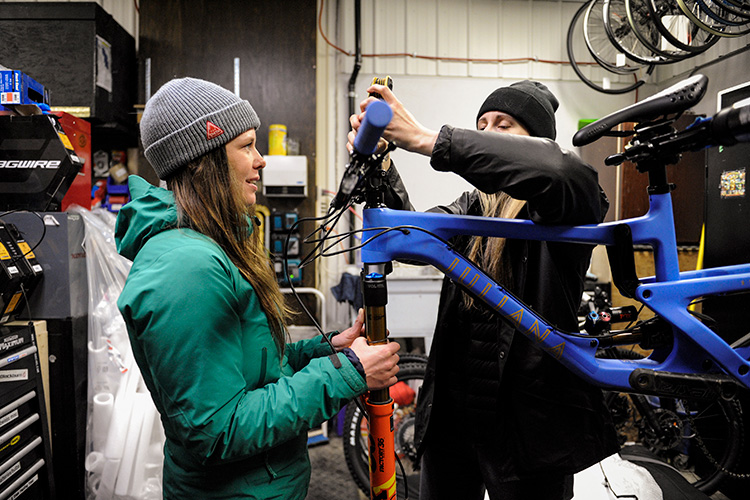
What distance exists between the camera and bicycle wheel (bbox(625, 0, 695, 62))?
326 cm

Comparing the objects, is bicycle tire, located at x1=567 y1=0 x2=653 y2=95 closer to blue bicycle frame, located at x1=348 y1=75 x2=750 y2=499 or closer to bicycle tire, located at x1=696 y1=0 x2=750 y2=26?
bicycle tire, located at x1=696 y1=0 x2=750 y2=26

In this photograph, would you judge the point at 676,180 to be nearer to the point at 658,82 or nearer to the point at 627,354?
the point at 658,82

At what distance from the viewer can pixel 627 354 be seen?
100 inches

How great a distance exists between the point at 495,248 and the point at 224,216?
0.71 meters

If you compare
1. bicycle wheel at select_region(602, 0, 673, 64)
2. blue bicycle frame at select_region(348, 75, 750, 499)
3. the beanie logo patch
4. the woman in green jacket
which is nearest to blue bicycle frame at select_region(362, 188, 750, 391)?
blue bicycle frame at select_region(348, 75, 750, 499)

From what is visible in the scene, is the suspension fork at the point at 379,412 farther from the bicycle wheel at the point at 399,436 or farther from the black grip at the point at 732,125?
the bicycle wheel at the point at 399,436

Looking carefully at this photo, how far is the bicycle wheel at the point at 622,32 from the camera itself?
3438 mm

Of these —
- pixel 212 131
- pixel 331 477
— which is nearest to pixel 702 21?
pixel 212 131

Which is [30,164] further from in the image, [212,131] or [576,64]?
[576,64]

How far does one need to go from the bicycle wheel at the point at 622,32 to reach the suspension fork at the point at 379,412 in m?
3.55

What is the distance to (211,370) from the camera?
0.76 metres

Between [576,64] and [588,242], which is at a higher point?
[576,64]

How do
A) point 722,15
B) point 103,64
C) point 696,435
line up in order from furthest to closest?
point 103,64 < point 722,15 < point 696,435

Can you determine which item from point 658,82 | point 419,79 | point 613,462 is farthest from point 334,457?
point 658,82
